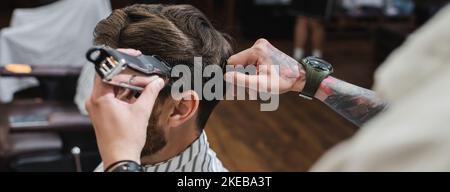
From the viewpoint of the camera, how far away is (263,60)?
34.1 inches

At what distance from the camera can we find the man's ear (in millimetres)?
918

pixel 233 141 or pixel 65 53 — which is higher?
pixel 65 53

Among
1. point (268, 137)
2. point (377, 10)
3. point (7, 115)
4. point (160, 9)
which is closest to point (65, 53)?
point (7, 115)

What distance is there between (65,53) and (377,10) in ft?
10.0

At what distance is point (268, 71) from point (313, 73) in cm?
Result: 10

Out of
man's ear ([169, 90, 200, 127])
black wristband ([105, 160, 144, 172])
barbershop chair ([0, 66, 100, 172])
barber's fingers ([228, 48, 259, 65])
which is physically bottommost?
barbershop chair ([0, 66, 100, 172])

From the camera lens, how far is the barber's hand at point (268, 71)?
2.75 feet

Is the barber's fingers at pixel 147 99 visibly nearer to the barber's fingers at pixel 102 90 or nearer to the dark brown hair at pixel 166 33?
the barber's fingers at pixel 102 90

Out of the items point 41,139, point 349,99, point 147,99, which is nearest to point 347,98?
point 349,99

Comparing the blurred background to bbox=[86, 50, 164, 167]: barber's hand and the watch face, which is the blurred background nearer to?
the watch face

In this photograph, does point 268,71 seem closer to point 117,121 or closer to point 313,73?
point 313,73

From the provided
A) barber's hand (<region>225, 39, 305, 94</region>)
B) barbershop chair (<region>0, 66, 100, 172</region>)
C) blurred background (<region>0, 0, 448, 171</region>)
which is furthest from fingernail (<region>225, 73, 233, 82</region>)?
barbershop chair (<region>0, 66, 100, 172</region>)
